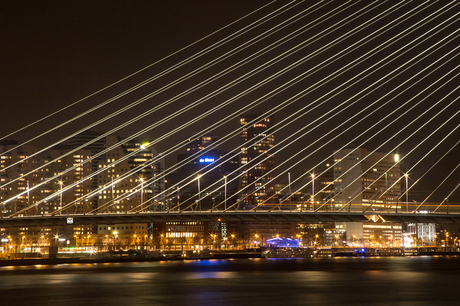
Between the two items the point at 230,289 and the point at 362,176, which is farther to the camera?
the point at 362,176

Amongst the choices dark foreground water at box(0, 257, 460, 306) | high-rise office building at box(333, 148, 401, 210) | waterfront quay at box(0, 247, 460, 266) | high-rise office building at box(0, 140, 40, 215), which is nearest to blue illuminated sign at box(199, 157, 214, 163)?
high-rise office building at box(333, 148, 401, 210)

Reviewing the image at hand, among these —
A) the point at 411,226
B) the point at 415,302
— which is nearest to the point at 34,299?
the point at 415,302

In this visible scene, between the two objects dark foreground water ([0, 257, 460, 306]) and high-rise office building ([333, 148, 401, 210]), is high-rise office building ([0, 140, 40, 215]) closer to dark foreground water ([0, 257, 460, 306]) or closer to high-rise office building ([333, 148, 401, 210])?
high-rise office building ([333, 148, 401, 210])

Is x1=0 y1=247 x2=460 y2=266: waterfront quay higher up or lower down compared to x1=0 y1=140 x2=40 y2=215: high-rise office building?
lower down

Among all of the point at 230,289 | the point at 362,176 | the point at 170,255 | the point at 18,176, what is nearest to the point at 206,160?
the point at 362,176

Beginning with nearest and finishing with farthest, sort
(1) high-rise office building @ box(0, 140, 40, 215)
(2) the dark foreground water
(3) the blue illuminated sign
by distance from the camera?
(2) the dark foreground water → (1) high-rise office building @ box(0, 140, 40, 215) → (3) the blue illuminated sign

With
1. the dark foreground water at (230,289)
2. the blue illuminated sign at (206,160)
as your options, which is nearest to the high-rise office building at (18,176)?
the blue illuminated sign at (206,160)

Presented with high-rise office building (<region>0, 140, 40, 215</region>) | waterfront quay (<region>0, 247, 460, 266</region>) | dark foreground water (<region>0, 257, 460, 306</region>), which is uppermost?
high-rise office building (<region>0, 140, 40, 215</region>)

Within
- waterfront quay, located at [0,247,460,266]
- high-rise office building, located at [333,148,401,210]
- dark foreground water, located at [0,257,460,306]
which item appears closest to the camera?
dark foreground water, located at [0,257,460,306]

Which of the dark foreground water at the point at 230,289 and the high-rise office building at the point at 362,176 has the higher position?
the high-rise office building at the point at 362,176

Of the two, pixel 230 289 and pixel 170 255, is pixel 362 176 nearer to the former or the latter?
pixel 170 255

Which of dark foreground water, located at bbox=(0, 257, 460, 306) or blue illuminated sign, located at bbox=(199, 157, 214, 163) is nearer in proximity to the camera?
dark foreground water, located at bbox=(0, 257, 460, 306)

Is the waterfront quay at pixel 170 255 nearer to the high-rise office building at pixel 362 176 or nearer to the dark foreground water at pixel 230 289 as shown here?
the dark foreground water at pixel 230 289
